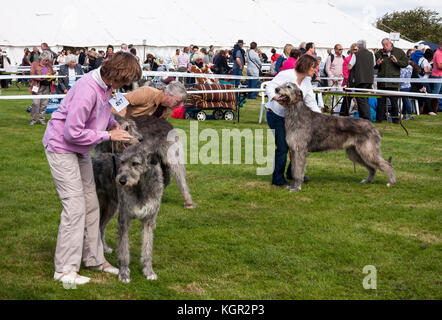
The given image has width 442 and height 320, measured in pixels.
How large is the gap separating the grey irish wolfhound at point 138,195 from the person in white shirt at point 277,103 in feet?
13.2

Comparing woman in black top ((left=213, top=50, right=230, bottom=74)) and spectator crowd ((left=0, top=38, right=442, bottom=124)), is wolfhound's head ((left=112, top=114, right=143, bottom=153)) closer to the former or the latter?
spectator crowd ((left=0, top=38, right=442, bottom=124))

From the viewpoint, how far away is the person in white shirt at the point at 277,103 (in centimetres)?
837

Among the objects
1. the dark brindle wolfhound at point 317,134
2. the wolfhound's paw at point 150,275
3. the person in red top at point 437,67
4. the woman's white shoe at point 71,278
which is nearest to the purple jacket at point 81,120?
the woman's white shoe at point 71,278

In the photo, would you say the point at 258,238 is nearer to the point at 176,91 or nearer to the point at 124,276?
the point at 124,276

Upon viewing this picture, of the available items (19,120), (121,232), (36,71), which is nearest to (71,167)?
(121,232)

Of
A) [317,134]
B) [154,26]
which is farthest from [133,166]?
[154,26]

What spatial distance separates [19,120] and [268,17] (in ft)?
96.7

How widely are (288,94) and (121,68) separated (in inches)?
172

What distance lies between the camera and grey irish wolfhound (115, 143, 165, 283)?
14.9ft

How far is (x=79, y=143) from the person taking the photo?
438cm

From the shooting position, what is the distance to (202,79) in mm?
18266

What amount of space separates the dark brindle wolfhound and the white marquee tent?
2914 centimetres

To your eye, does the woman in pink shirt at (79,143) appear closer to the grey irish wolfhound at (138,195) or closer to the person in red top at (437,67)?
the grey irish wolfhound at (138,195)

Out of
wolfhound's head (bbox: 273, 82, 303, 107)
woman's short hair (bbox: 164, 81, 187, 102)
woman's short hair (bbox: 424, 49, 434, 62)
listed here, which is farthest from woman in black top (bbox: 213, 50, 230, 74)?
woman's short hair (bbox: 164, 81, 187, 102)
